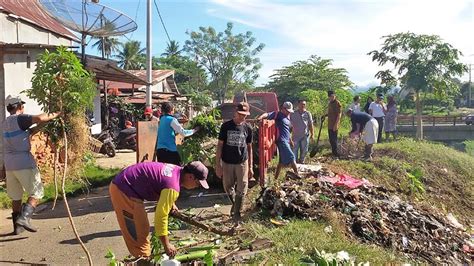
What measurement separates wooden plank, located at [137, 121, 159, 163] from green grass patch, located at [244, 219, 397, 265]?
2789 millimetres

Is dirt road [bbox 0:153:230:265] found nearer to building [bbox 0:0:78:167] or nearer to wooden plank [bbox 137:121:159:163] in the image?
wooden plank [bbox 137:121:159:163]

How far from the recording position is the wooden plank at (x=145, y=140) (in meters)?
8.12

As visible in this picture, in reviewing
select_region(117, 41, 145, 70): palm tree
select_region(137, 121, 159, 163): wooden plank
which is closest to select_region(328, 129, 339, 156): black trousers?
select_region(137, 121, 159, 163): wooden plank

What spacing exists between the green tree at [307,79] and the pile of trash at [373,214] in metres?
31.1

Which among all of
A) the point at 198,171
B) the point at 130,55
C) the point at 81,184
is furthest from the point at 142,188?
the point at 130,55

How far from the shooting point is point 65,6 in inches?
441

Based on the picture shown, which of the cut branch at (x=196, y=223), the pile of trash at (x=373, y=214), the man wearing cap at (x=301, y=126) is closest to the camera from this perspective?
the cut branch at (x=196, y=223)

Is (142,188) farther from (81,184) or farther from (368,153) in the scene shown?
(368,153)

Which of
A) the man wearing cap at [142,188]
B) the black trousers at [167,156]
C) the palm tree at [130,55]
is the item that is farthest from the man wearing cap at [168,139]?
the palm tree at [130,55]

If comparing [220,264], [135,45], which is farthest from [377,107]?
[135,45]

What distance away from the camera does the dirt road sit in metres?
5.32

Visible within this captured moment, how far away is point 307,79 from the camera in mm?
41156

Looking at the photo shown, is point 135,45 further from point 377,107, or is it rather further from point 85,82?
point 85,82

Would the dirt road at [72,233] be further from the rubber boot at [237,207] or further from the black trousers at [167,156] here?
the black trousers at [167,156]
